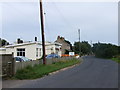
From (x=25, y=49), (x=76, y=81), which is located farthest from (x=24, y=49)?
(x=76, y=81)

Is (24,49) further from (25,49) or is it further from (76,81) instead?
(76,81)

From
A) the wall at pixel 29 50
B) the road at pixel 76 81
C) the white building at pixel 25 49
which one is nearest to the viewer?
the road at pixel 76 81

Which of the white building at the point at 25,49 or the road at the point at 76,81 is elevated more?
the white building at the point at 25,49

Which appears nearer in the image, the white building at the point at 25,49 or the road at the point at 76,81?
the road at the point at 76,81

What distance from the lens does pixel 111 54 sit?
92000mm

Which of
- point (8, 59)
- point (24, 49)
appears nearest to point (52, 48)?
point (24, 49)

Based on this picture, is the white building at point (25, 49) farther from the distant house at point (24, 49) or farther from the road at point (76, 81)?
the road at point (76, 81)

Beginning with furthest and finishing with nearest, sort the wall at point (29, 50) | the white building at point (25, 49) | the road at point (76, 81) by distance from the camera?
the white building at point (25, 49) < the wall at point (29, 50) < the road at point (76, 81)

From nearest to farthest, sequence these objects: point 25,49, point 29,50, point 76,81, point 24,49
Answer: point 76,81
point 29,50
point 25,49
point 24,49

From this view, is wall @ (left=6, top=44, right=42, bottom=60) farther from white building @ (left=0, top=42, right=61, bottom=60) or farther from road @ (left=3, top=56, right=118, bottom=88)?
road @ (left=3, top=56, right=118, bottom=88)

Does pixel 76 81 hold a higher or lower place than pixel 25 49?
lower

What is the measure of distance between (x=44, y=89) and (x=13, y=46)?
40084 millimetres

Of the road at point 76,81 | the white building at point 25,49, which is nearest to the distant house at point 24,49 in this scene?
the white building at point 25,49

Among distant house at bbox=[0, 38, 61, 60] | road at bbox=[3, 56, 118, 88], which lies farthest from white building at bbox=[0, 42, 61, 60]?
road at bbox=[3, 56, 118, 88]
